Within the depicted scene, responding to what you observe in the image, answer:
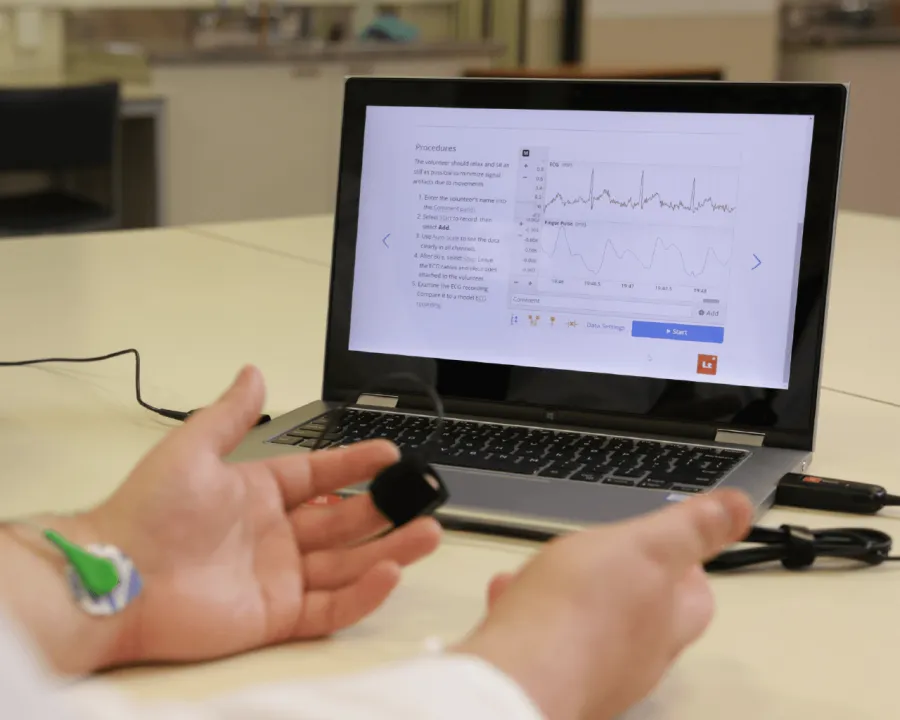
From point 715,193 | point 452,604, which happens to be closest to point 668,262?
point 715,193

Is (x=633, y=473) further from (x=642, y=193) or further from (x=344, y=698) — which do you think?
(x=344, y=698)

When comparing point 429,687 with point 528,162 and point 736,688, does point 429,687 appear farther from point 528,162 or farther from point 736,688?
point 528,162

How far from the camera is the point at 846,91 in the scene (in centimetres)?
92

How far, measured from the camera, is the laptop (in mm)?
920

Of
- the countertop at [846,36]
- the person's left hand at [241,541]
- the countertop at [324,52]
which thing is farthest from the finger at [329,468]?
the countertop at [846,36]

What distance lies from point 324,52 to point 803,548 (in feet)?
12.9

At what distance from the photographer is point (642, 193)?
3.17ft

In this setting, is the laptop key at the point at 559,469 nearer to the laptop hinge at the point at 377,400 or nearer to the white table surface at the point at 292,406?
the white table surface at the point at 292,406

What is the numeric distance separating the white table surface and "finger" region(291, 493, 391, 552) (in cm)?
5

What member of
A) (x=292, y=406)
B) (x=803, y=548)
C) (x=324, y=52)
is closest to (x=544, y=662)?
(x=803, y=548)

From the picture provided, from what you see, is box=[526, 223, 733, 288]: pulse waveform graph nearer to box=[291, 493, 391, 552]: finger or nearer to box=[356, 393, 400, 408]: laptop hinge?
box=[356, 393, 400, 408]: laptop hinge

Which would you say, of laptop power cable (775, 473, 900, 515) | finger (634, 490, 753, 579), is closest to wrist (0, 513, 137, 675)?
finger (634, 490, 753, 579)

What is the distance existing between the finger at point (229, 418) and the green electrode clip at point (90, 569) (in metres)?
0.08

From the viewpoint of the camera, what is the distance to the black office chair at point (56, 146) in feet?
10.3
